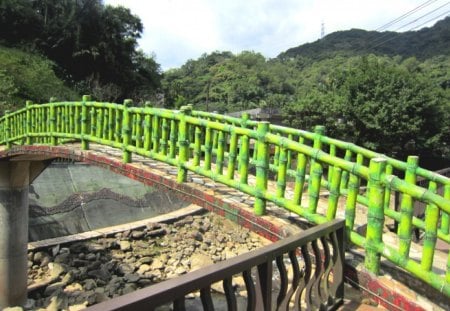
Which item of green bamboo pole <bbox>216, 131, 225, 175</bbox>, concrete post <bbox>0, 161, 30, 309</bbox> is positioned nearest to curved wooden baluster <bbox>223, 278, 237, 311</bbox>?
green bamboo pole <bbox>216, 131, 225, 175</bbox>

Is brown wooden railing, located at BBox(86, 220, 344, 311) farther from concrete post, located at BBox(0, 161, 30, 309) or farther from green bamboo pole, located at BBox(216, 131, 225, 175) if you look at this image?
concrete post, located at BBox(0, 161, 30, 309)

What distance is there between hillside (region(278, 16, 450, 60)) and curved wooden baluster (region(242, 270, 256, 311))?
6467 centimetres

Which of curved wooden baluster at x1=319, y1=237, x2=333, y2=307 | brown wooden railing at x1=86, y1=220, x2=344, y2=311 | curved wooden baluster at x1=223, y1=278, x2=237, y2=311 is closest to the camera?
brown wooden railing at x1=86, y1=220, x2=344, y2=311

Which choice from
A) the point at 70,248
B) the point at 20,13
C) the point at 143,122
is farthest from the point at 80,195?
the point at 20,13

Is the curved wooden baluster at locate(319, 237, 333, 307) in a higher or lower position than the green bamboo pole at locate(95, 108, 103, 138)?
lower

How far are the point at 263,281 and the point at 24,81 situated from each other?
23.2m

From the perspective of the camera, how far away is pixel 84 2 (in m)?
29.9

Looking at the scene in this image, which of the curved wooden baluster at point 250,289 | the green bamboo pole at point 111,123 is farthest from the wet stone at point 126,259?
the curved wooden baluster at point 250,289

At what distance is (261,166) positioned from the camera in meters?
4.14

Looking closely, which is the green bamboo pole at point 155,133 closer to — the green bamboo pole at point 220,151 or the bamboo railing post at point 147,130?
the bamboo railing post at point 147,130

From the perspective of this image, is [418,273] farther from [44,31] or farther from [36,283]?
[44,31]

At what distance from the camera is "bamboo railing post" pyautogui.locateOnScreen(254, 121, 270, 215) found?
4.08 m

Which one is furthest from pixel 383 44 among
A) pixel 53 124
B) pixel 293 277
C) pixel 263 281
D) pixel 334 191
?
pixel 263 281

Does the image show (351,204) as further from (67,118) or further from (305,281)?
(67,118)
